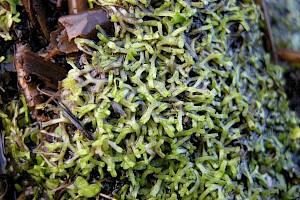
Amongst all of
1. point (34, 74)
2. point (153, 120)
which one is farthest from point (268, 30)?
point (34, 74)

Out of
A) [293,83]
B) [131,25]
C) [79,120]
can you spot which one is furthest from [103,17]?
[293,83]

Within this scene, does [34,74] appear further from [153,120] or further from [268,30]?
[268,30]

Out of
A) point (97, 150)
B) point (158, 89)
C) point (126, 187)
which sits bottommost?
point (126, 187)

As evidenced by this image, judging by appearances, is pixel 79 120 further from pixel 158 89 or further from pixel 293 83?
pixel 293 83

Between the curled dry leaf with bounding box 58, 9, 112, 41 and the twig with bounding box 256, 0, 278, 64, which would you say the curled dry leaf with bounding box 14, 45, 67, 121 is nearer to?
the curled dry leaf with bounding box 58, 9, 112, 41

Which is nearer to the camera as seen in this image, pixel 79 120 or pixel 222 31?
pixel 79 120

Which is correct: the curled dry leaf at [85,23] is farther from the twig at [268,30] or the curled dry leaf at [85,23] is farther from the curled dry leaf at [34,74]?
the twig at [268,30]

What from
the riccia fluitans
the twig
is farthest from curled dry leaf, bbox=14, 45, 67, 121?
the twig

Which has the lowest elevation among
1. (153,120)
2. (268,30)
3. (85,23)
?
(153,120)
